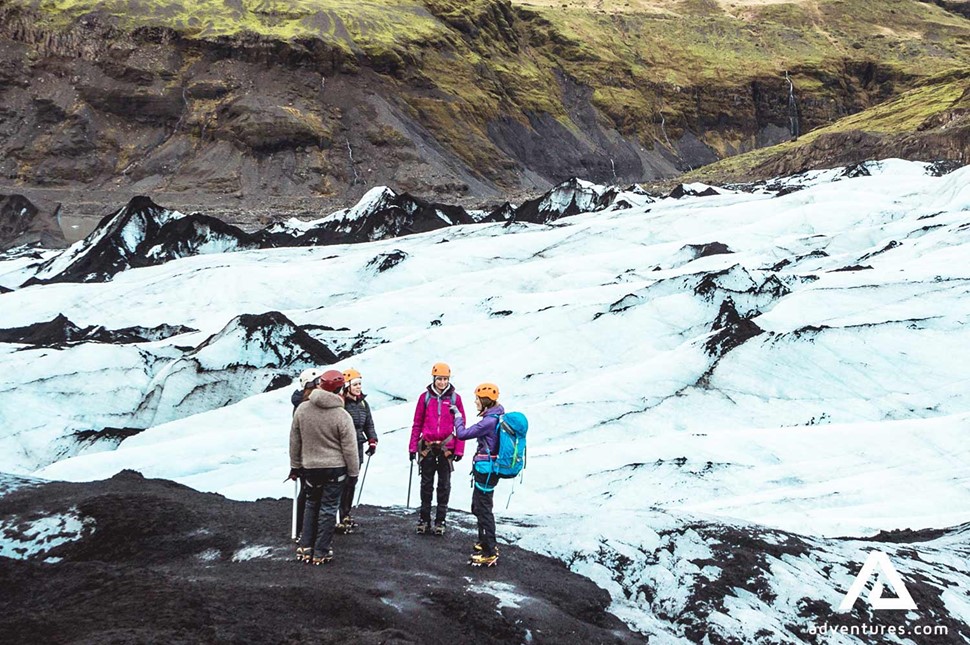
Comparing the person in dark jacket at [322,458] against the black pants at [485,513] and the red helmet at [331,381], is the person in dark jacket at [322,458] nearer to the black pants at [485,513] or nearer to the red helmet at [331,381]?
the red helmet at [331,381]

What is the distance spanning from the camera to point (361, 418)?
875cm

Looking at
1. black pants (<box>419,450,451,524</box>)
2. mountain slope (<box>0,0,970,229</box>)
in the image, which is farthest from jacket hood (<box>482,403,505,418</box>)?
mountain slope (<box>0,0,970,229</box>)

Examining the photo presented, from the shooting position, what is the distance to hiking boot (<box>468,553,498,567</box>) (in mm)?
7367


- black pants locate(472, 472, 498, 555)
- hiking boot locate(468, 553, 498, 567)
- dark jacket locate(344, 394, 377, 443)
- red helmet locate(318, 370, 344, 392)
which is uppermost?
red helmet locate(318, 370, 344, 392)

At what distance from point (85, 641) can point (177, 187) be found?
77536 millimetres

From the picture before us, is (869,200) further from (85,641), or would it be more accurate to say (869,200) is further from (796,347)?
(85,641)

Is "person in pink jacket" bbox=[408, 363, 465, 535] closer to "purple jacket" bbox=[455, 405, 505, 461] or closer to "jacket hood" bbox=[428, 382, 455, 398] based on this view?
"jacket hood" bbox=[428, 382, 455, 398]

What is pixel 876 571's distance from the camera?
24.3 feet

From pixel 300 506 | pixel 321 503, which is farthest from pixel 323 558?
pixel 300 506

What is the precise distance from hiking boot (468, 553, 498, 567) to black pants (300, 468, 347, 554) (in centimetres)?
127

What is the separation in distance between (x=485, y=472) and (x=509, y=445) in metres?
0.32

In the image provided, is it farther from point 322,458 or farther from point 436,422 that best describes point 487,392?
point 322,458

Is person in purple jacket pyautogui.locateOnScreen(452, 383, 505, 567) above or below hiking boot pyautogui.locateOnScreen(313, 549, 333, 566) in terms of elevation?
above

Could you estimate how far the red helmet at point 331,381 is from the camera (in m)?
7.34
